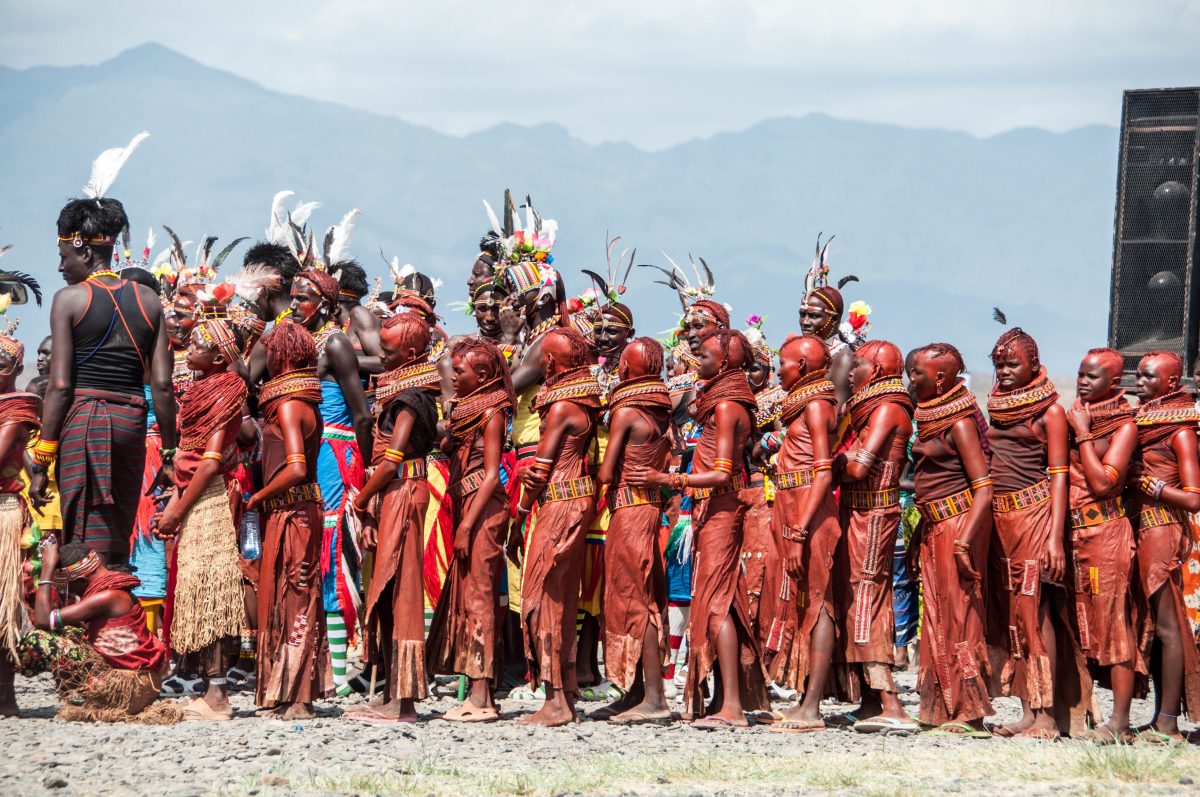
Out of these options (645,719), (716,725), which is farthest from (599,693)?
(716,725)

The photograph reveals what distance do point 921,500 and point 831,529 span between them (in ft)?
1.74

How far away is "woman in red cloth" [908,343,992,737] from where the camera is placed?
885 centimetres

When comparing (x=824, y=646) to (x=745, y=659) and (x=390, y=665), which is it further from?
(x=390, y=665)

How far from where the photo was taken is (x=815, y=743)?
8.78 metres

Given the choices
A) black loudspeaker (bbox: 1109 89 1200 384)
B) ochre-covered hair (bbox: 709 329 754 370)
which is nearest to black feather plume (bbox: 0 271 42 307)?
ochre-covered hair (bbox: 709 329 754 370)

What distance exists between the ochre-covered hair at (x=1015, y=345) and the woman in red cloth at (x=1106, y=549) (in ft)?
1.26

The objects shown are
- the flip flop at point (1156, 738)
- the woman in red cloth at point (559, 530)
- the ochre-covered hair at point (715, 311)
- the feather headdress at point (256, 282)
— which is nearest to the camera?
the flip flop at point (1156, 738)

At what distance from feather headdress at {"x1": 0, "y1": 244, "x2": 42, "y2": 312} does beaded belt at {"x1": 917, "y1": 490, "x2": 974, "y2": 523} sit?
588 cm

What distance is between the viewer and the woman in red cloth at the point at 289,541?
9094mm

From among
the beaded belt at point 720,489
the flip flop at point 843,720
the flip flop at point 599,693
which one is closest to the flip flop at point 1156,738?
the flip flop at point 843,720

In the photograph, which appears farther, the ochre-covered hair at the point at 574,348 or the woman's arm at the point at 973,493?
the ochre-covered hair at the point at 574,348

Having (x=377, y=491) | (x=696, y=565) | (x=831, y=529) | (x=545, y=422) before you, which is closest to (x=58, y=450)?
(x=377, y=491)

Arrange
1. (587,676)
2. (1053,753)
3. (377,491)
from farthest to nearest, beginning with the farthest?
1. (587,676)
2. (377,491)
3. (1053,753)

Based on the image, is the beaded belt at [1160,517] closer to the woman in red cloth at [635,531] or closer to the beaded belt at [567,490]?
the woman in red cloth at [635,531]
